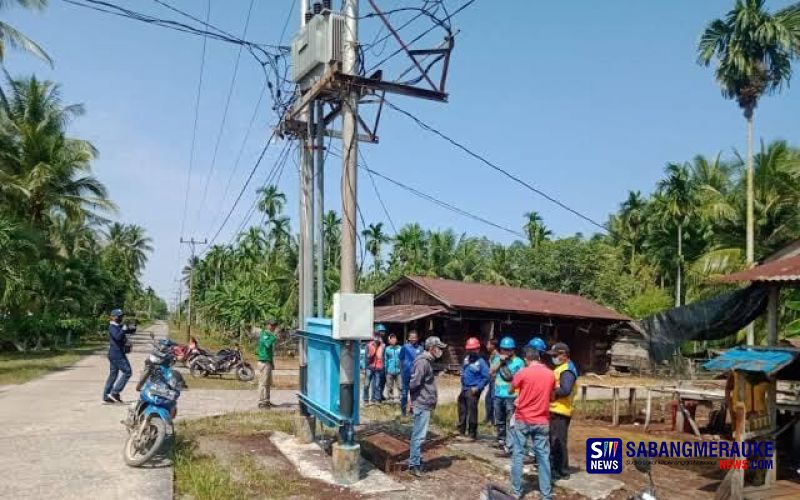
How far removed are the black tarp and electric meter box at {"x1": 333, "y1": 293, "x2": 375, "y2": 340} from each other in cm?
515

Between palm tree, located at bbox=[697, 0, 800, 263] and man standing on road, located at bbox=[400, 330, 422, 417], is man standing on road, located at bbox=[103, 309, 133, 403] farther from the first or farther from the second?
palm tree, located at bbox=[697, 0, 800, 263]

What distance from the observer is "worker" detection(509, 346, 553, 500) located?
7.40 metres

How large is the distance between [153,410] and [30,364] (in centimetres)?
1683

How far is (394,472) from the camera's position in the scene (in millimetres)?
8500

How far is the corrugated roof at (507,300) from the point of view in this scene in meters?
24.8

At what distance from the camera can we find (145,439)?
823 centimetres

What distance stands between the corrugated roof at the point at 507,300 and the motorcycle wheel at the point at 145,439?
53.2 ft

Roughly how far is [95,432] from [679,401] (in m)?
10.5

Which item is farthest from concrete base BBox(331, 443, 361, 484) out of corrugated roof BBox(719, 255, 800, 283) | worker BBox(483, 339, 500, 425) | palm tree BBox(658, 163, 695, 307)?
palm tree BBox(658, 163, 695, 307)

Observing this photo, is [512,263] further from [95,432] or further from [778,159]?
[95,432]

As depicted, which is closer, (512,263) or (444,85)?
(444,85)

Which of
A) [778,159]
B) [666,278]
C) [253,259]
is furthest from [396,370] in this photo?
[253,259]

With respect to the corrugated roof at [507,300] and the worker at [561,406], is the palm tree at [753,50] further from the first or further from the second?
the worker at [561,406]

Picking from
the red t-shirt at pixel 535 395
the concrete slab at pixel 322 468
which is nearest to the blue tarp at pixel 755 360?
the red t-shirt at pixel 535 395
